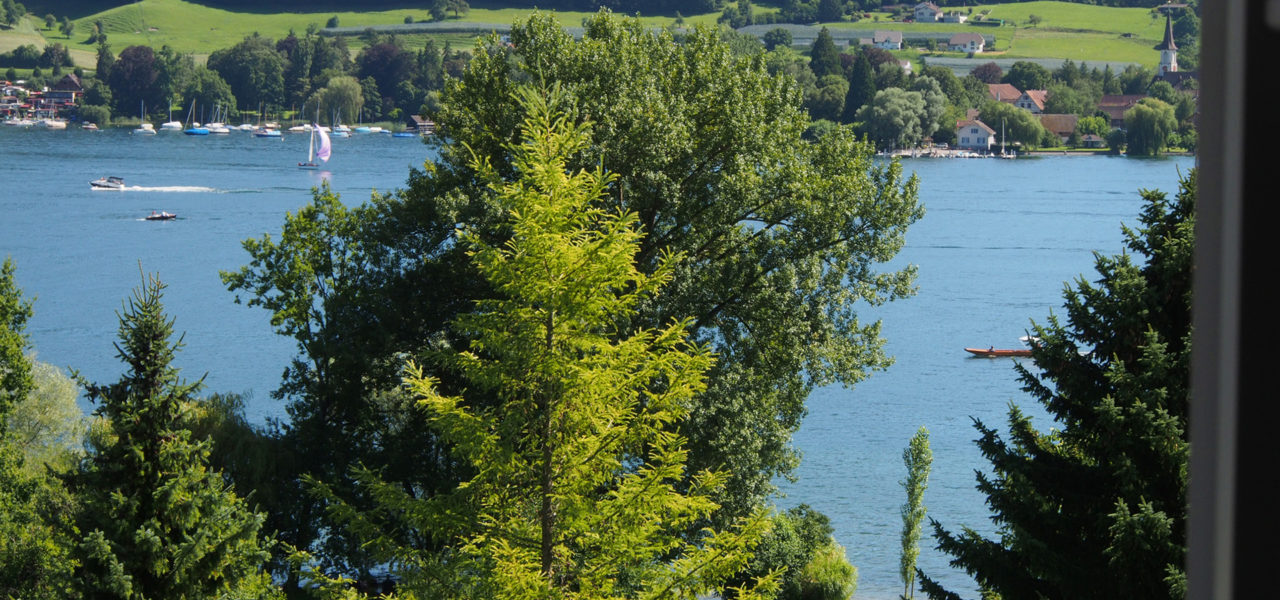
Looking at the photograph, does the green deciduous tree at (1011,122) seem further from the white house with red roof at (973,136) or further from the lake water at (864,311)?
the lake water at (864,311)

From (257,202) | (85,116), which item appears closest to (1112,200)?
(257,202)

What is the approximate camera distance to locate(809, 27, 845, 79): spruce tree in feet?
373

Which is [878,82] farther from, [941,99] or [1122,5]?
[1122,5]

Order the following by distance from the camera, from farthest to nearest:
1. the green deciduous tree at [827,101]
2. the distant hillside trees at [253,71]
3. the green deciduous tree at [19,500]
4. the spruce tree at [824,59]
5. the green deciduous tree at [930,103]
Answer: the distant hillside trees at [253,71], the spruce tree at [824,59], the green deciduous tree at [930,103], the green deciduous tree at [827,101], the green deciduous tree at [19,500]

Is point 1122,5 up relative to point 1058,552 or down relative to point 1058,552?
up

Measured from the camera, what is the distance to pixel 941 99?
11044 cm

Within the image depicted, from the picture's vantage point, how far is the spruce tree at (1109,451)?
418 inches

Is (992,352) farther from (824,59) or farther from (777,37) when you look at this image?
(777,37)

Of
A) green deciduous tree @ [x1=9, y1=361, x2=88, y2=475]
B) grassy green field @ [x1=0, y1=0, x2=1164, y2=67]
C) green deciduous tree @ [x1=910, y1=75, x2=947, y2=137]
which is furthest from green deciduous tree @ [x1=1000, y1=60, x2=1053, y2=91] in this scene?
green deciduous tree @ [x1=9, y1=361, x2=88, y2=475]

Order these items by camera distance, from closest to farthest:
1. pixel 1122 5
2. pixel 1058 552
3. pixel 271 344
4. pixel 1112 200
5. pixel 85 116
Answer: pixel 1058 552 < pixel 271 344 < pixel 1112 200 < pixel 85 116 < pixel 1122 5

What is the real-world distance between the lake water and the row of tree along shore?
1895 millimetres

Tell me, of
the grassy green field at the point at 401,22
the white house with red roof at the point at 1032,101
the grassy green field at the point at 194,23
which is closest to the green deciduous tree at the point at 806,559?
the white house with red roof at the point at 1032,101

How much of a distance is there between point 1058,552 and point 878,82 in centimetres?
10311

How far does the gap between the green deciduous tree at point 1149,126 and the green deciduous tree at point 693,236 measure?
301 ft
